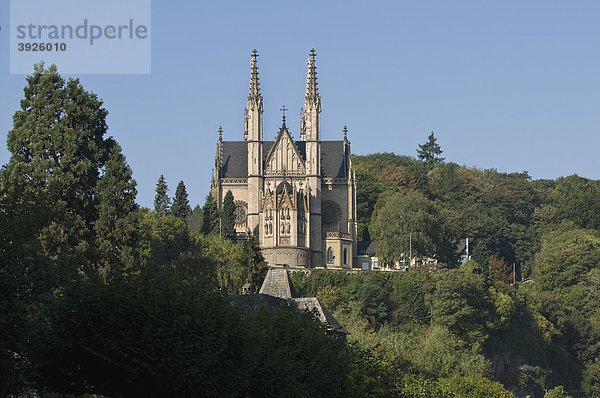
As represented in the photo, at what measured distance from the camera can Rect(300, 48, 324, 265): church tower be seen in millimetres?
148875

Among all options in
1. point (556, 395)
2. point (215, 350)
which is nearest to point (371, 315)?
point (556, 395)

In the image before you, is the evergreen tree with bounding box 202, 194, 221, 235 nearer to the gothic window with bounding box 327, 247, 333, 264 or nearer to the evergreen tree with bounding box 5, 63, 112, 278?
the gothic window with bounding box 327, 247, 333, 264

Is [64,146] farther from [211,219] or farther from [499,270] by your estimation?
[499,270]

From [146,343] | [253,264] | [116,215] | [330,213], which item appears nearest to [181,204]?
[330,213]

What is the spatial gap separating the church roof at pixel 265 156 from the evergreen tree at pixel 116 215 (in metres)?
68.5

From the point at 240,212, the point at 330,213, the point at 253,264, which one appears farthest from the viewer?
the point at 330,213

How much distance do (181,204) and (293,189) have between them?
44.7 feet

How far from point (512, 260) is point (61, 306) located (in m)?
149

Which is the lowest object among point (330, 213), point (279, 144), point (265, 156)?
point (330, 213)

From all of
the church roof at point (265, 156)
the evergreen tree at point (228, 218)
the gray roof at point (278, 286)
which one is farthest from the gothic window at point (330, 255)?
the gray roof at point (278, 286)

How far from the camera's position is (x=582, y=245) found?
553 feet

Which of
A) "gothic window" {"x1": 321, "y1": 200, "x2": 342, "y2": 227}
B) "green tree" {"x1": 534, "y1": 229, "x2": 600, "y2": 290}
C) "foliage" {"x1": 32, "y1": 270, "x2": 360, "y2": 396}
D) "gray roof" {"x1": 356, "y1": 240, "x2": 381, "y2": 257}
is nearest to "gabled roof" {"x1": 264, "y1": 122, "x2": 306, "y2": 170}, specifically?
"gothic window" {"x1": 321, "y1": 200, "x2": 342, "y2": 227}

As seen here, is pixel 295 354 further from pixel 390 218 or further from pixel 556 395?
pixel 390 218

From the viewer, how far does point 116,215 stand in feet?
275
